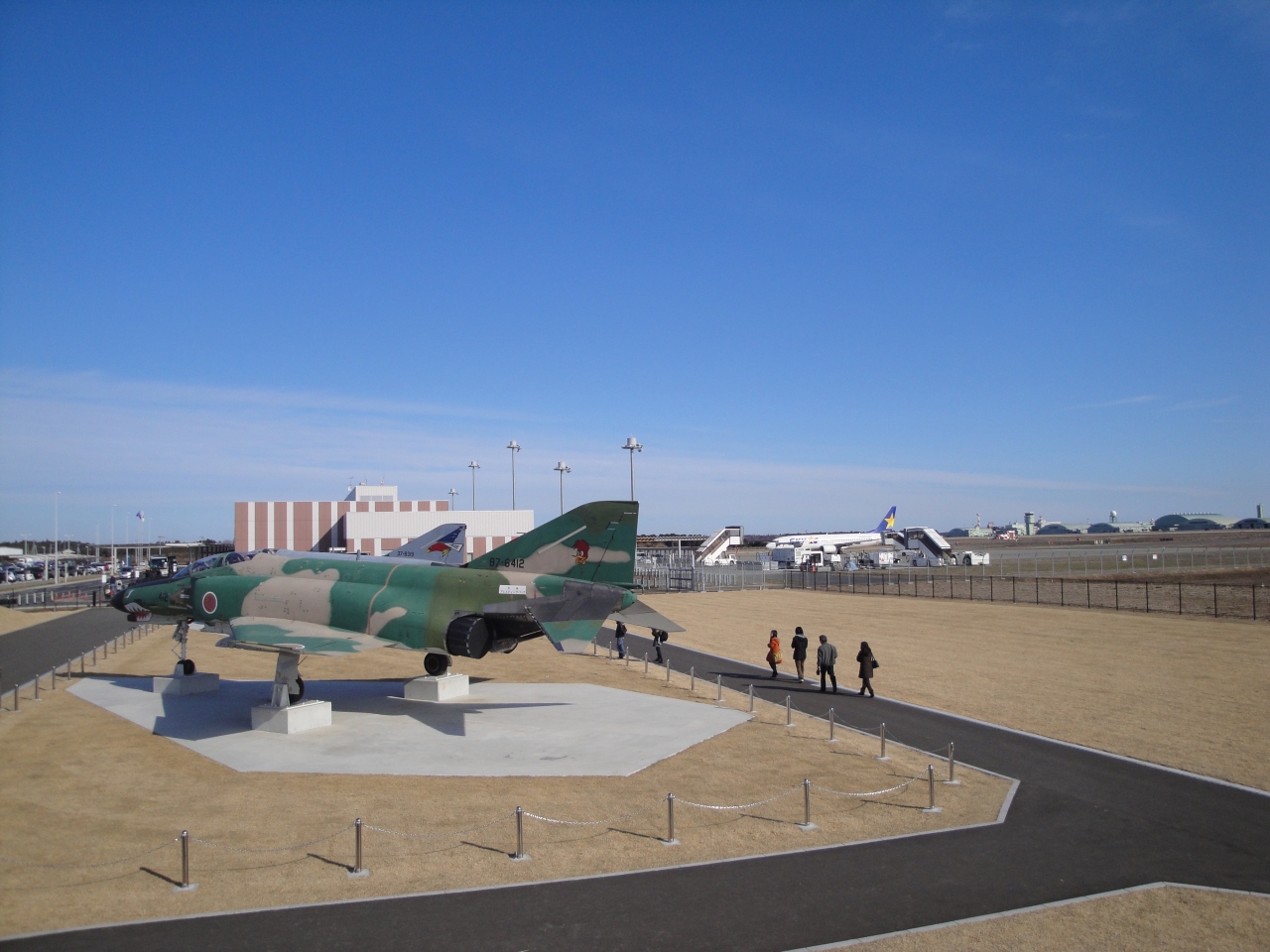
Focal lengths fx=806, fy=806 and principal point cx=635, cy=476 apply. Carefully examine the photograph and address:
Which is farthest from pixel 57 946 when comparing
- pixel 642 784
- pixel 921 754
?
pixel 921 754

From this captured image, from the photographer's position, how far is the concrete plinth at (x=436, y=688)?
22.5 metres

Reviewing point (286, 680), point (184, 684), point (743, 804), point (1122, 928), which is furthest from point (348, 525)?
point (1122, 928)

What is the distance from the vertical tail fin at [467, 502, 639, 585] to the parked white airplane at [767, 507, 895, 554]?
3335 inches

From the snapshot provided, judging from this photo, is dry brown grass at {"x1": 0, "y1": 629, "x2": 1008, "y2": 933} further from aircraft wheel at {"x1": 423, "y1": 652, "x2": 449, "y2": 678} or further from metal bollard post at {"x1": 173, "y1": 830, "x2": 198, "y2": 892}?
aircraft wheel at {"x1": 423, "y1": 652, "x2": 449, "y2": 678}

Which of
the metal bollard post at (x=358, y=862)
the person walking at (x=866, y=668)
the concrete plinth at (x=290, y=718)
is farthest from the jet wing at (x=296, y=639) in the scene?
the person walking at (x=866, y=668)

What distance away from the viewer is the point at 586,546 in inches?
814

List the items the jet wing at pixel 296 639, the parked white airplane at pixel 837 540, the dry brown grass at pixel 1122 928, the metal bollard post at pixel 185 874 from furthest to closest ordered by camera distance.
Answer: the parked white airplane at pixel 837 540
the jet wing at pixel 296 639
the metal bollard post at pixel 185 874
the dry brown grass at pixel 1122 928

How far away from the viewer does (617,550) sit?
67.2 feet

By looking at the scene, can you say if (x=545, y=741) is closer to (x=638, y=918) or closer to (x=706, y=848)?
(x=706, y=848)

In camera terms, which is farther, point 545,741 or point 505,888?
point 545,741

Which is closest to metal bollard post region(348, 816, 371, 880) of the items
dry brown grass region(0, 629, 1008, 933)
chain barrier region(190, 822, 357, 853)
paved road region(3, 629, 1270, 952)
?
dry brown grass region(0, 629, 1008, 933)

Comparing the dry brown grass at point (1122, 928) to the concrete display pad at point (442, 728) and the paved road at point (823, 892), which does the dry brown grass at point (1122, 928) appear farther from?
the concrete display pad at point (442, 728)

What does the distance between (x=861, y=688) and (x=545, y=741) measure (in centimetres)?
1045

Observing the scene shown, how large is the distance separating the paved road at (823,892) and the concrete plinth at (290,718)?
9.61 meters
